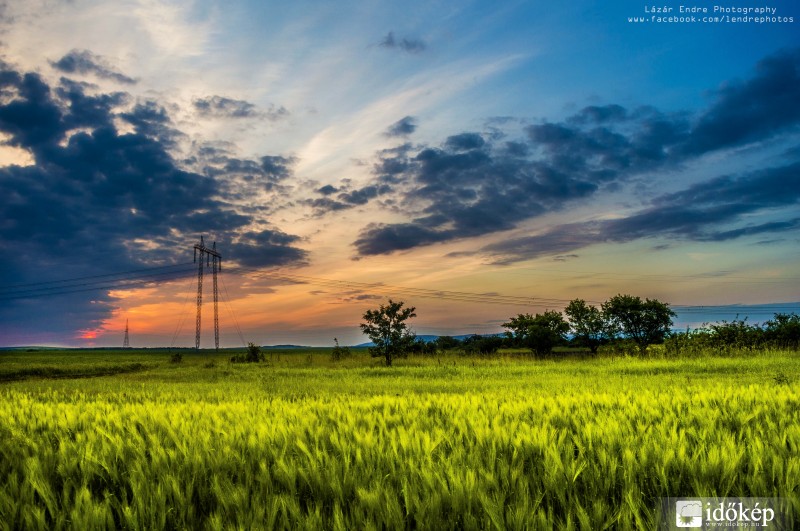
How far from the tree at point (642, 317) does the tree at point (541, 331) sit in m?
8.89

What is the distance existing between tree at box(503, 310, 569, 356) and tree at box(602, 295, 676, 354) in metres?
8.89

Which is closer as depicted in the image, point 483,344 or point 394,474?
point 394,474

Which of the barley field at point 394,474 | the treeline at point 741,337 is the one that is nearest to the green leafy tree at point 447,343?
the treeline at point 741,337

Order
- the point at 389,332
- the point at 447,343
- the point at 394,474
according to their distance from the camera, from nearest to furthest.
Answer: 1. the point at 394,474
2. the point at 389,332
3. the point at 447,343

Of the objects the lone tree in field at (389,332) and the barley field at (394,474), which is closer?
the barley field at (394,474)

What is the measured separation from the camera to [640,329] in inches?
2466

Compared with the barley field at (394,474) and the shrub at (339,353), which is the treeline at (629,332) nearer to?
the shrub at (339,353)

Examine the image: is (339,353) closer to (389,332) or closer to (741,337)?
(389,332)

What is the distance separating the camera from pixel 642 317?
204 ft

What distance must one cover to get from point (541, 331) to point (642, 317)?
54.4 ft

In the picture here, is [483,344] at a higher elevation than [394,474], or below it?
below

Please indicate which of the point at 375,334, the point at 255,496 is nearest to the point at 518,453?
the point at 255,496

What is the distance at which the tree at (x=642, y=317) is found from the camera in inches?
2413

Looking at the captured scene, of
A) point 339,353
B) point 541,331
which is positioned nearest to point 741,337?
point 541,331
